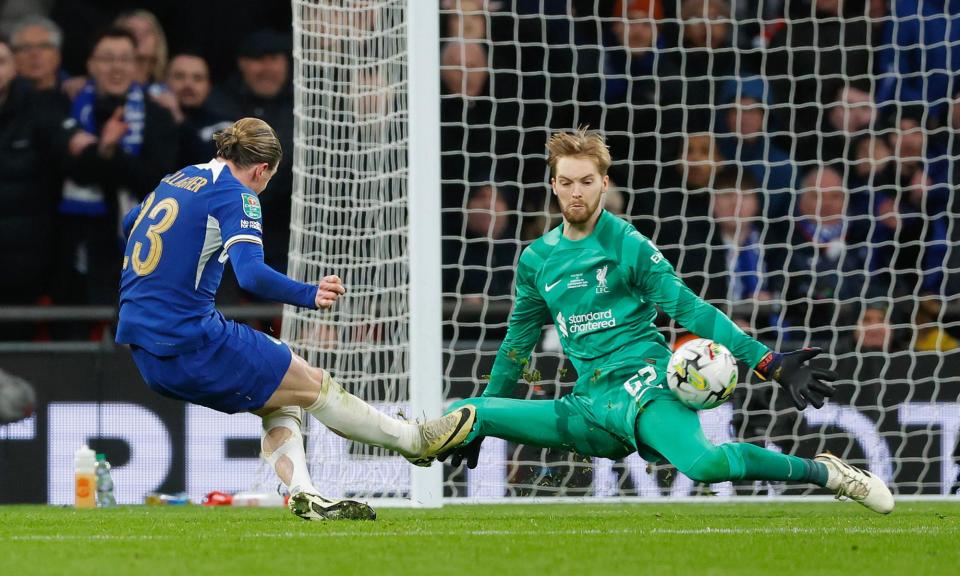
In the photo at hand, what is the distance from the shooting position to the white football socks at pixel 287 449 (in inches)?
246

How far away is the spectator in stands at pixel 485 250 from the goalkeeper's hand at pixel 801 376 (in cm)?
334

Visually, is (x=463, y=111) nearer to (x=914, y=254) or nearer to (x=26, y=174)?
(x=26, y=174)

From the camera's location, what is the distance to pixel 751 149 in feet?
33.2

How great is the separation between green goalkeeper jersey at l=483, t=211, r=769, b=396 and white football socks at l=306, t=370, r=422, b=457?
0.61 meters

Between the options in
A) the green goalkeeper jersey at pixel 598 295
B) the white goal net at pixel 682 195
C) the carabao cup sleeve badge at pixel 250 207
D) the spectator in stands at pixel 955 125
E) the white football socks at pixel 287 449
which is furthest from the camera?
the spectator in stands at pixel 955 125

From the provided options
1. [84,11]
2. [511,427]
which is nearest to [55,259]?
[84,11]

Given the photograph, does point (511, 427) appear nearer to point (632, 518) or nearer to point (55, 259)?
point (632, 518)

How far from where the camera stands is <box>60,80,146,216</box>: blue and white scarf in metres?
9.96

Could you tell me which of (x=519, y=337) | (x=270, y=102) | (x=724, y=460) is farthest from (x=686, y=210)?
(x=724, y=460)

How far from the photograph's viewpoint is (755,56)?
10.5 m

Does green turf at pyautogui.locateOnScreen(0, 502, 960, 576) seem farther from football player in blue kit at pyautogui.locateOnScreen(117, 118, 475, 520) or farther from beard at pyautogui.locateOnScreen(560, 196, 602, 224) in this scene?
beard at pyautogui.locateOnScreen(560, 196, 602, 224)

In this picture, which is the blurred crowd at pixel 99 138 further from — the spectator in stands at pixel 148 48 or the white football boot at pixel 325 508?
the white football boot at pixel 325 508

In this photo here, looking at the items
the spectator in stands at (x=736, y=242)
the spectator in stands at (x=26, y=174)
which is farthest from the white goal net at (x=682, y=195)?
the spectator in stands at (x=26, y=174)

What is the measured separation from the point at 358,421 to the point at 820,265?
4.36m
